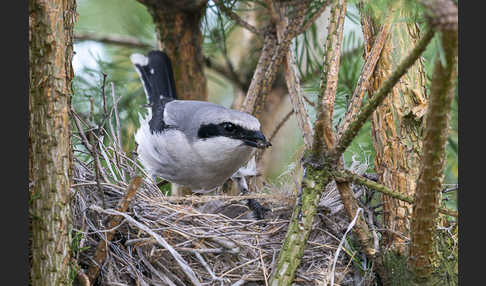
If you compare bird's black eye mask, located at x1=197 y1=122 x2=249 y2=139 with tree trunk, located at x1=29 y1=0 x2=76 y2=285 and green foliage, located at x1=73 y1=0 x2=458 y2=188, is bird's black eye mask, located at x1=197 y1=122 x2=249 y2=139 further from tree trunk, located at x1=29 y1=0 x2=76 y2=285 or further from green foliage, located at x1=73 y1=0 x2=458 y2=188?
tree trunk, located at x1=29 y1=0 x2=76 y2=285

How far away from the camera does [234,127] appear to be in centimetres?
259

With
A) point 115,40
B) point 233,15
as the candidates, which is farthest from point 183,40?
point 115,40

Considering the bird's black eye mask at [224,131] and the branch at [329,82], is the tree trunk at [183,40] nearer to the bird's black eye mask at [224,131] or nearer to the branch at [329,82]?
the bird's black eye mask at [224,131]

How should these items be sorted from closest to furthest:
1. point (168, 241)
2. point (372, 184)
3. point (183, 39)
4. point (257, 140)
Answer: point (372, 184), point (168, 241), point (257, 140), point (183, 39)

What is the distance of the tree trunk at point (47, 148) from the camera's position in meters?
1.42

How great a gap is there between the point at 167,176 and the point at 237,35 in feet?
6.37

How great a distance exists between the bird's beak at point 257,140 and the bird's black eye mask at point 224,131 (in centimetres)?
2

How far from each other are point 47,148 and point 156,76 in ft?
6.91

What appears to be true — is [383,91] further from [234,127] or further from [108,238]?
[234,127]

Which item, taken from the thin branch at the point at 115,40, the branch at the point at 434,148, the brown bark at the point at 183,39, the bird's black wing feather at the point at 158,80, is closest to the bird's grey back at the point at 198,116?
the bird's black wing feather at the point at 158,80

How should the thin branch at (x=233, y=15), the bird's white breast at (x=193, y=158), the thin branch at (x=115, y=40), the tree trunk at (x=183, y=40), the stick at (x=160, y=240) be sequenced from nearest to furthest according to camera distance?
the stick at (x=160, y=240) → the bird's white breast at (x=193, y=158) → the thin branch at (x=233, y=15) → the tree trunk at (x=183, y=40) → the thin branch at (x=115, y=40)

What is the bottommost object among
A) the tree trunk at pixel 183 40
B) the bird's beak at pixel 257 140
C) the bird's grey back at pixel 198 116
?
the bird's beak at pixel 257 140

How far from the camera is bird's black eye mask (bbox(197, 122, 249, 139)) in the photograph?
8.46ft

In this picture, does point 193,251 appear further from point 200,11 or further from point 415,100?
point 200,11
